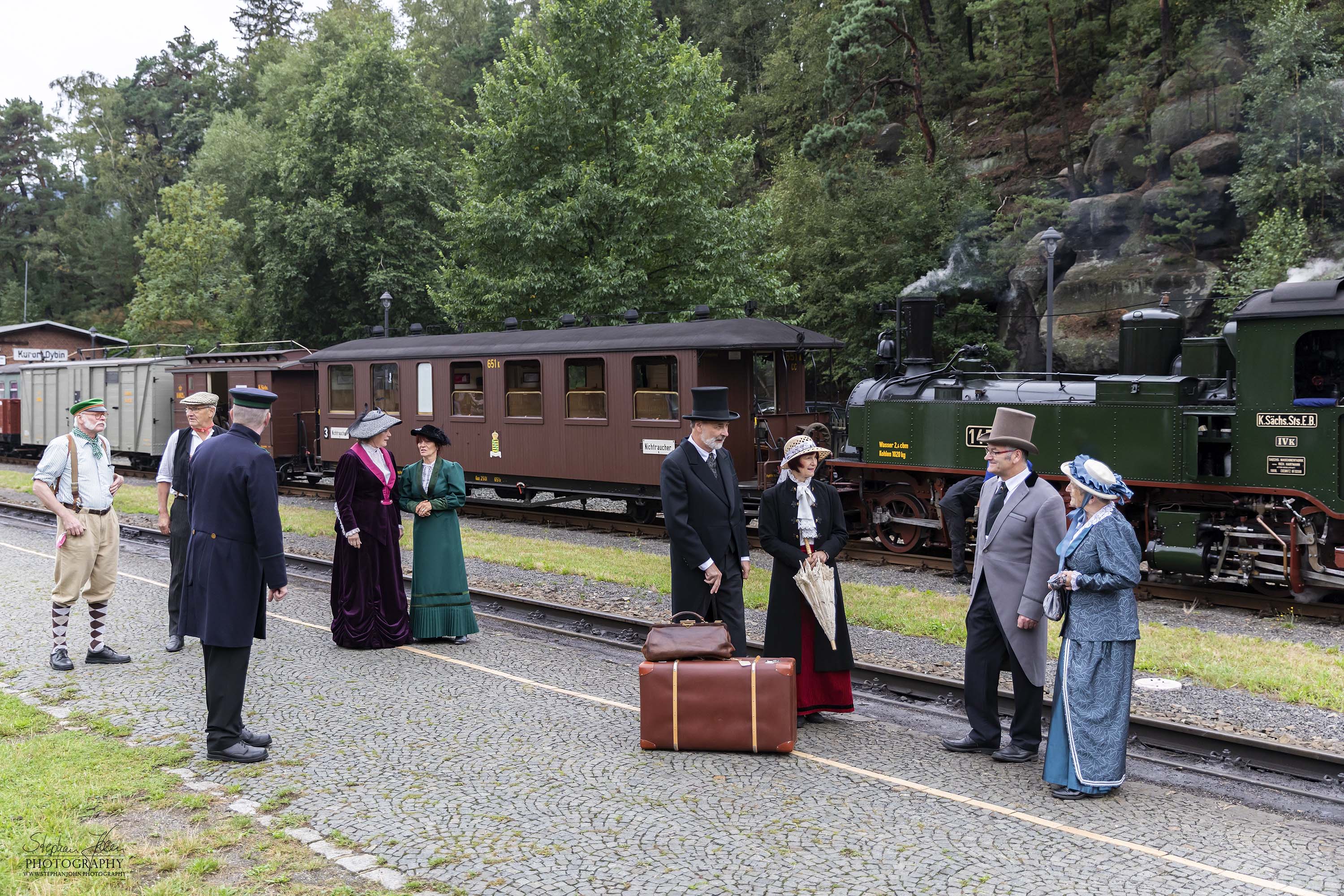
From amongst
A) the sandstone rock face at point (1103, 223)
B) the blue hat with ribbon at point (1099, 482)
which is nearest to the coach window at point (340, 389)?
the blue hat with ribbon at point (1099, 482)

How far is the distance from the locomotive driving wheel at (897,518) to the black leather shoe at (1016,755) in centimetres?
784

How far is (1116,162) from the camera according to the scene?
32.3m

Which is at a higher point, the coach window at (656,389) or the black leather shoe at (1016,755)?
the coach window at (656,389)

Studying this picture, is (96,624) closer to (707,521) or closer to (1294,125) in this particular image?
(707,521)

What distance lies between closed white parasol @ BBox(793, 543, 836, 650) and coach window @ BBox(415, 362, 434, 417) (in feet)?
45.0

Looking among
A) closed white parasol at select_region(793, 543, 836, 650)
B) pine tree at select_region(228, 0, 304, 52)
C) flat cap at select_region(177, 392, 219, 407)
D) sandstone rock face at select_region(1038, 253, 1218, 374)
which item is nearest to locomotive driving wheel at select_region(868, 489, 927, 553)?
closed white parasol at select_region(793, 543, 836, 650)

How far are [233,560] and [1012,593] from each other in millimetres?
4441

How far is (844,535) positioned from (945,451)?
720 cm

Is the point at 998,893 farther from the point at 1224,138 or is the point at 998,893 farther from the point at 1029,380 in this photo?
the point at 1224,138

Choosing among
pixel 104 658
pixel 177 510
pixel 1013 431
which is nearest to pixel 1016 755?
pixel 1013 431

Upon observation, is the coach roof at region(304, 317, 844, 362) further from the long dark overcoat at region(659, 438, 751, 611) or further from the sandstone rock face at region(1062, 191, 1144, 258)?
the sandstone rock face at region(1062, 191, 1144, 258)

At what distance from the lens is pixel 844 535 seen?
6523 mm

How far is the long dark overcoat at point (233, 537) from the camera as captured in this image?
593 centimetres

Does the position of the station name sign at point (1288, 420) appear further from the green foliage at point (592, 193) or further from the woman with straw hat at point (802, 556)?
the green foliage at point (592, 193)
